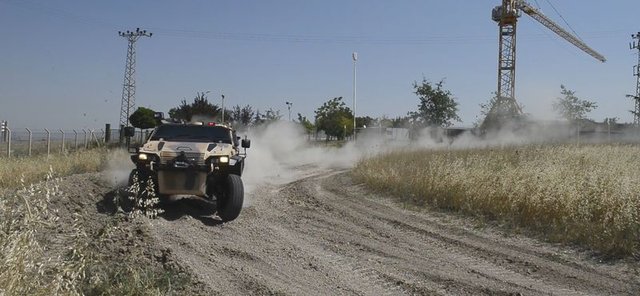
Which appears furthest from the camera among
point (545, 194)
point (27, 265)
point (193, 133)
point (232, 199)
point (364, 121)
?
point (364, 121)

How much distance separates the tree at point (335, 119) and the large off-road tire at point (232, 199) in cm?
4394

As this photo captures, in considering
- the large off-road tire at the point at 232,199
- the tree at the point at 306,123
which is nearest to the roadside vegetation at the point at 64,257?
the large off-road tire at the point at 232,199

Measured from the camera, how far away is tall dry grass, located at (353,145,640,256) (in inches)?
360

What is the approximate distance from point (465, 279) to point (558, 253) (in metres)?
2.30

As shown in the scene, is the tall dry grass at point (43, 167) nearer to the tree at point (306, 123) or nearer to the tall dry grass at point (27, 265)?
the tall dry grass at point (27, 265)

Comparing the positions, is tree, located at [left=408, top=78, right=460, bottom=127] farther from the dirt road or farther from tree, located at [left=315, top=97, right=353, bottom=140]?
the dirt road

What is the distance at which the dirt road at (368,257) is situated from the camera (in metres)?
6.90

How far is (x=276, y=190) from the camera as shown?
17.0 metres

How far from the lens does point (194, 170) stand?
10984 millimetres

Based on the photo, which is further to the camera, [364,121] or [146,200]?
[364,121]

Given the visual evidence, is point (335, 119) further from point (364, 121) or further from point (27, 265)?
point (27, 265)

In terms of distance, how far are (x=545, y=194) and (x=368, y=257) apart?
428 cm

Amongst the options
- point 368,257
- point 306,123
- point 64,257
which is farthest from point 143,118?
point 64,257

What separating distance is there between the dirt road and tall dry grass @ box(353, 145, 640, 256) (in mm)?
585
